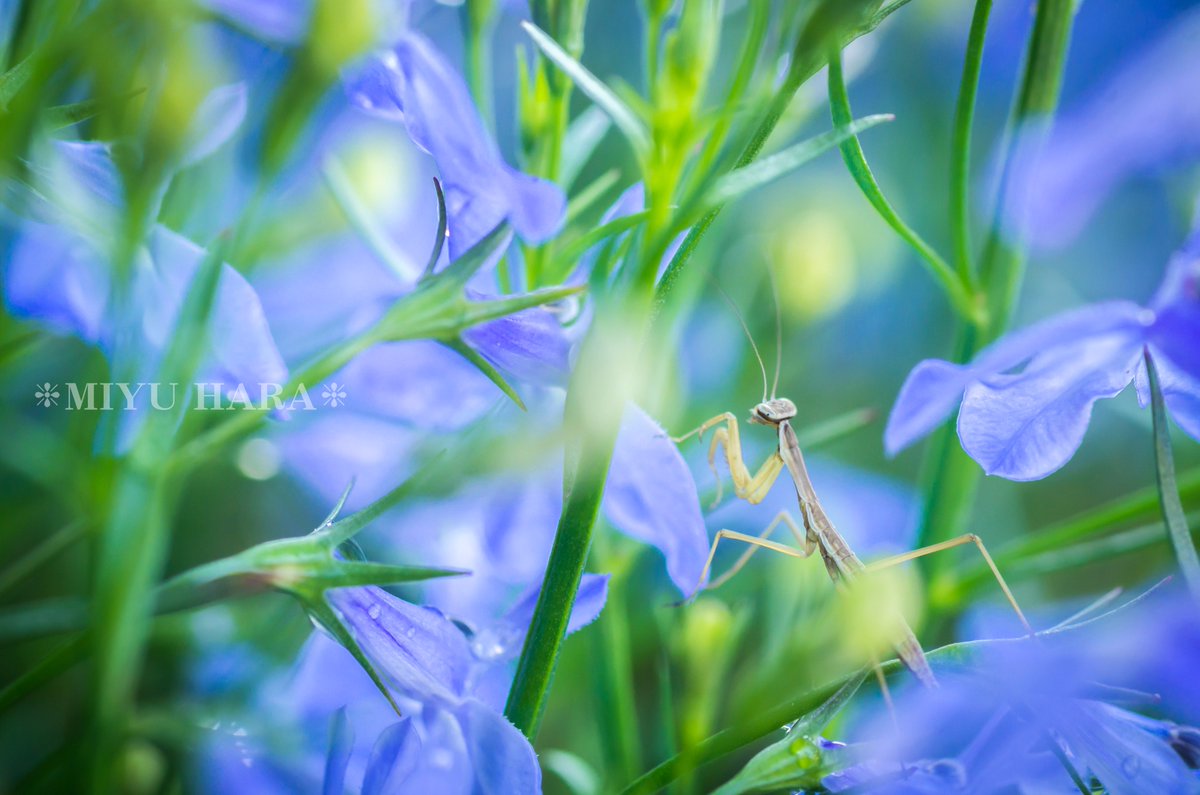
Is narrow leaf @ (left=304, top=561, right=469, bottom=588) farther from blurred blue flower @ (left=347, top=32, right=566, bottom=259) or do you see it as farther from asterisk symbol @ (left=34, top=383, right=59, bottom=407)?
asterisk symbol @ (left=34, top=383, right=59, bottom=407)

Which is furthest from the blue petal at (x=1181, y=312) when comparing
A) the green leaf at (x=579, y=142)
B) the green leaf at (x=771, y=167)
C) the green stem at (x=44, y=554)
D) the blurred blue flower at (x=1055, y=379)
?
the green stem at (x=44, y=554)

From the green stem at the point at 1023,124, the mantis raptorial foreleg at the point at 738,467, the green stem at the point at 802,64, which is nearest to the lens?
the green stem at the point at 802,64

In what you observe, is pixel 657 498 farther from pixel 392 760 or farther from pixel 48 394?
pixel 48 394

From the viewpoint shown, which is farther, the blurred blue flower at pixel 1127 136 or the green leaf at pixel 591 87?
the blurred blue flower at pixel 1127 136

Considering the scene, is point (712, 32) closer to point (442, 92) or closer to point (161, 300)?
point (442, 92)

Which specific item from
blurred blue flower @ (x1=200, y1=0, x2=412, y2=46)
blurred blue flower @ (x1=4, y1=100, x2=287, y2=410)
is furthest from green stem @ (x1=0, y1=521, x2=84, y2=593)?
blurred blue flower @ (x1=200, y1=0, x2=412, y2=46)

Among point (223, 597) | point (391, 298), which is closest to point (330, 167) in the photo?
point (391, 298)

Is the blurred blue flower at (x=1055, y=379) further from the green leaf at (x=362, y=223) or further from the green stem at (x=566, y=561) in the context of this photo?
the green leaf at (x=362, y=223)
